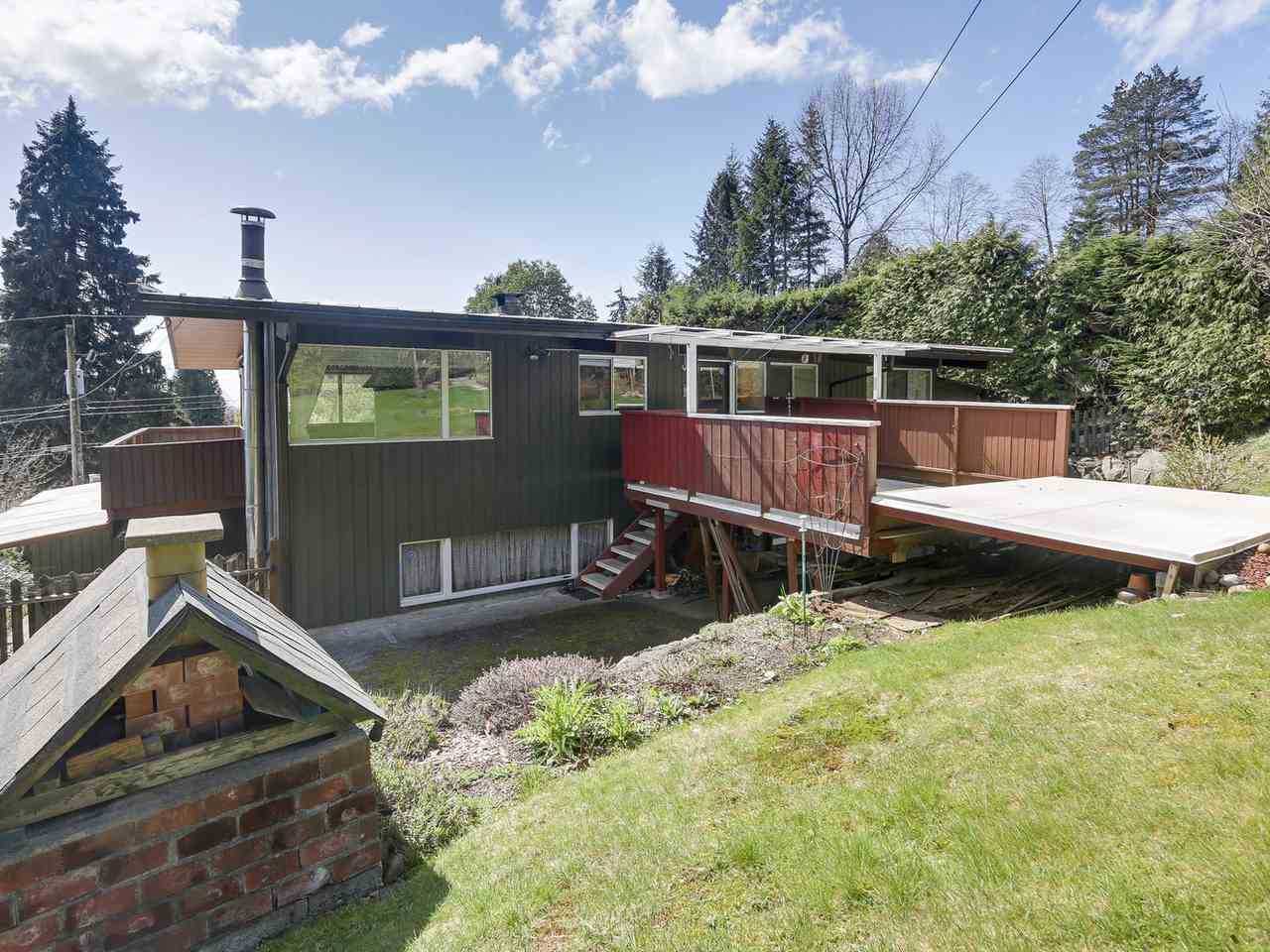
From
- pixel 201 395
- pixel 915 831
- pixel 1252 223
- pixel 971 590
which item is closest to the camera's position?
pixel 915 831

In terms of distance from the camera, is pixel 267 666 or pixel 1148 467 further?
pixel 1148 467

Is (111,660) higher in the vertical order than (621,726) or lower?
higher

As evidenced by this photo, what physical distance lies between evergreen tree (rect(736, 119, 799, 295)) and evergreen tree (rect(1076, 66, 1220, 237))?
1352 cm

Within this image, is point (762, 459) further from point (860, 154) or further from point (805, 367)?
point (860, 154)

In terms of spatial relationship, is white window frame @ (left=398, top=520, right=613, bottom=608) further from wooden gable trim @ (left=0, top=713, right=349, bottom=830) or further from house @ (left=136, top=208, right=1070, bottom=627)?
wooden gable trim @ (left=0, top=713, right=349, bottom=830)

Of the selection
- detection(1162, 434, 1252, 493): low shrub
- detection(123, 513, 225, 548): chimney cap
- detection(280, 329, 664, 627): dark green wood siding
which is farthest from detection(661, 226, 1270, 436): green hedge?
detection(123, 513, 225, 548): chimney cap

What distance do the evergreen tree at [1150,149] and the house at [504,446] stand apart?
79.4 ft

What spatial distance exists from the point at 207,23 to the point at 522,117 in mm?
8730

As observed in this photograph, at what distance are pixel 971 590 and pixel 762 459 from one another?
2.89m

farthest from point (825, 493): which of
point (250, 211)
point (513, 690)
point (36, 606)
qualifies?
point (250, 211)

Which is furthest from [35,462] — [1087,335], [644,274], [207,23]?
[644,274]

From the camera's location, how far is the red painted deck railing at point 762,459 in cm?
762

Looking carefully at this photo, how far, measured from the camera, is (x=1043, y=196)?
1289 inches

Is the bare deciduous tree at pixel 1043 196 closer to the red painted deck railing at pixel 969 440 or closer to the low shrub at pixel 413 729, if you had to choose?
the red painted deck railing at pixel 969 440
